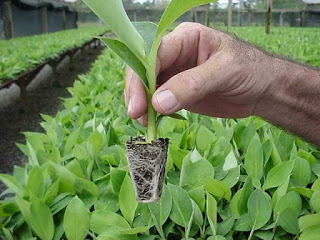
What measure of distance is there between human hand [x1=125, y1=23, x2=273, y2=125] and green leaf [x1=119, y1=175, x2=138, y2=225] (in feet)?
0.53

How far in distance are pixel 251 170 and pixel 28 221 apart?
644mm

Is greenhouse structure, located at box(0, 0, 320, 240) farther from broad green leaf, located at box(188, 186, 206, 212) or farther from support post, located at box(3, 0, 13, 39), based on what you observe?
support post, located at box(3, 0, 13, 39)

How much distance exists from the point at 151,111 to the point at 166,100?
0.05 metres

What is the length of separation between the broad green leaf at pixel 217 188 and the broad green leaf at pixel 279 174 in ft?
0.43

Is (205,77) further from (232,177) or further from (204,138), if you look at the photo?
(204,138)

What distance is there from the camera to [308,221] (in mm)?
1029

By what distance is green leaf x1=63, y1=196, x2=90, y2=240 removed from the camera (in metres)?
1.05

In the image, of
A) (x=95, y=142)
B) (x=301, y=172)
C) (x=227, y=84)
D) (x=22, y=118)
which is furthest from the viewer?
(x=22, y=118)

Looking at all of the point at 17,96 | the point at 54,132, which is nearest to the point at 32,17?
the point at 17,96

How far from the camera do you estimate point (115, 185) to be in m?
1.18

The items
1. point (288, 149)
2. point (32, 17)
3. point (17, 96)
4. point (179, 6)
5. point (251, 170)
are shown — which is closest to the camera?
point (179, 6)

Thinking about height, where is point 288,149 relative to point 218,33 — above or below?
below

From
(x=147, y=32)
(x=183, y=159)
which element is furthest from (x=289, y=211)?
(x=147, y=32)

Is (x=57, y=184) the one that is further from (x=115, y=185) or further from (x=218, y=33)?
(x=218, y=33)
